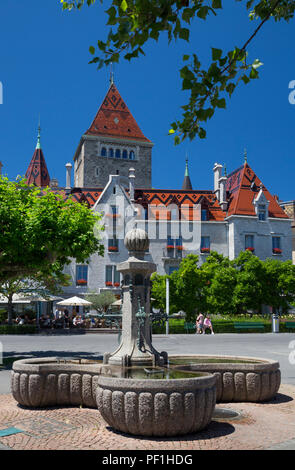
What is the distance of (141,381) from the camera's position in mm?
6711

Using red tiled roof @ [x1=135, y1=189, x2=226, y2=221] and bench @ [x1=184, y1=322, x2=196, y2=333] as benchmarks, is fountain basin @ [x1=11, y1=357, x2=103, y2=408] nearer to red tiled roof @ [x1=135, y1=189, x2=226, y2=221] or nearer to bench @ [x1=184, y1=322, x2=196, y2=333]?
bench @ [x1=184, y1=322, x2=196, y2=333]

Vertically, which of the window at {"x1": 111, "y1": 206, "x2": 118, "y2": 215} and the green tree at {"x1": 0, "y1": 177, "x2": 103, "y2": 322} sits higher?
Answer: the window at {"x1": 111, "y1": 206, "x2": 118, "y2": 215}

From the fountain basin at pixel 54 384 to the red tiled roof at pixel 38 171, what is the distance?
5892cm

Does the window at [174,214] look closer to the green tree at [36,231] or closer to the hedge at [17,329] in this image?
the hedge at [17,329]

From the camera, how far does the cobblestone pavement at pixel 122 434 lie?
21.2 feet

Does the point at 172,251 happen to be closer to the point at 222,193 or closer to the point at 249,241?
the point at 249,241

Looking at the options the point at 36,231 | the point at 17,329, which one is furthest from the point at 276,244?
the point at 36,231

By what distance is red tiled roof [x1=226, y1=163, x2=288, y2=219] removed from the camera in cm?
4841

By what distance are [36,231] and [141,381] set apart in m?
10.1

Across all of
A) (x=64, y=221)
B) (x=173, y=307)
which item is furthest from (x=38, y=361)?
(x=173, y=307)

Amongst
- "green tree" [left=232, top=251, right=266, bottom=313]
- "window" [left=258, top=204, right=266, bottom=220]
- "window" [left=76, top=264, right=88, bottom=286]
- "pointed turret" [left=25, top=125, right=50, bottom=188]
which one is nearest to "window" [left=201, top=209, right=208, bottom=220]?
"window" [left=258, top=204, right=266, bottom=220]

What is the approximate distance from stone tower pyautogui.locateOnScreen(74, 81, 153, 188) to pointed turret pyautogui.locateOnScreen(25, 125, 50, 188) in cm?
455

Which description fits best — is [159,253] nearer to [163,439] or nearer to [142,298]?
[142,298]

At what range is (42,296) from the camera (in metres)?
36.4
